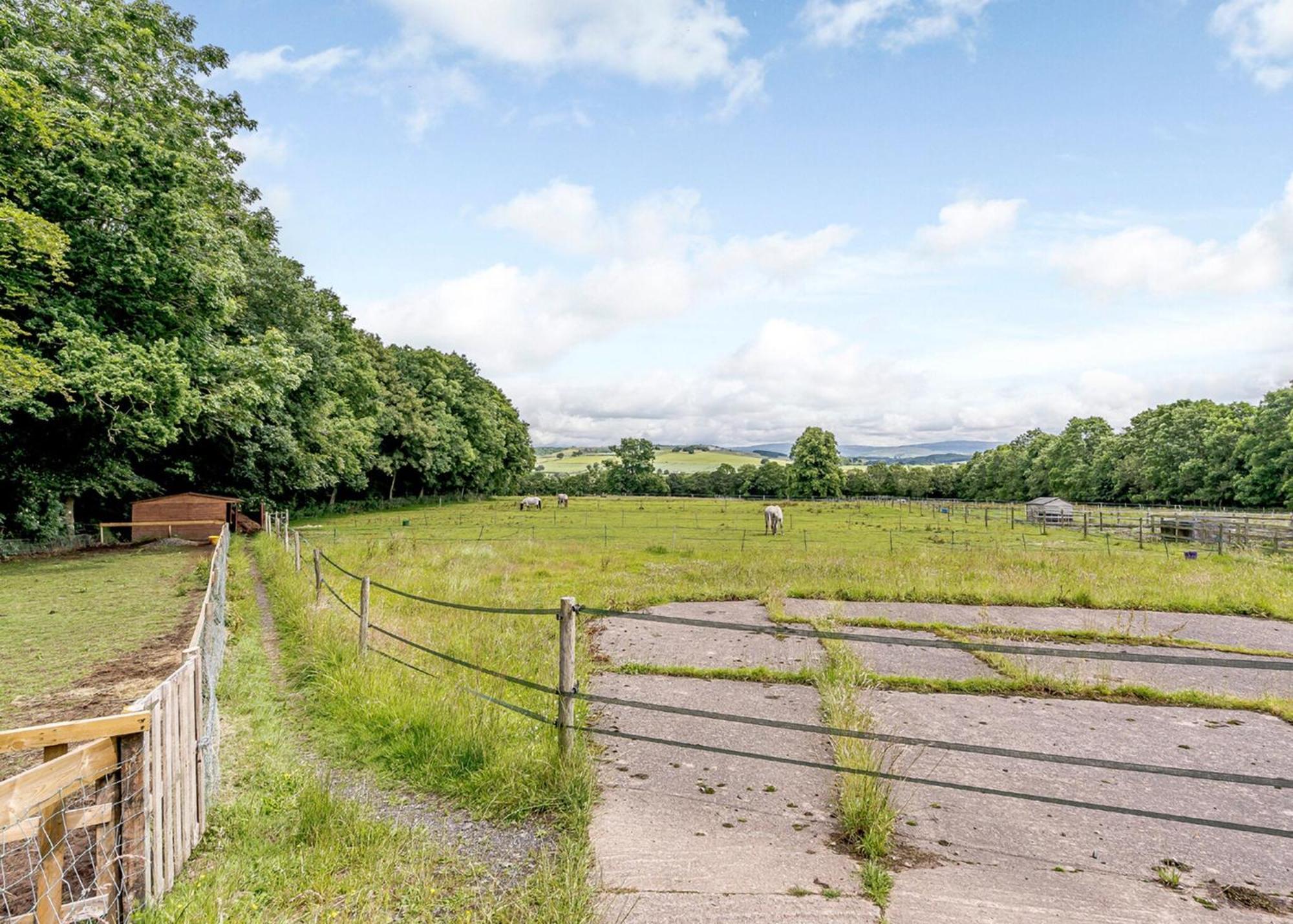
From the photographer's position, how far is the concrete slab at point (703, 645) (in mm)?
9180

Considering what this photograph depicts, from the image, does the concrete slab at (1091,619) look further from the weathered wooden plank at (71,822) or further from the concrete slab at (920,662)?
the weathered wooden plank at (71,822)

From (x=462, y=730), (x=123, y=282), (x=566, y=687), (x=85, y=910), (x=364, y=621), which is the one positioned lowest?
(x=462, y=730)

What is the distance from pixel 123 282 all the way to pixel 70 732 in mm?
Result: 21453

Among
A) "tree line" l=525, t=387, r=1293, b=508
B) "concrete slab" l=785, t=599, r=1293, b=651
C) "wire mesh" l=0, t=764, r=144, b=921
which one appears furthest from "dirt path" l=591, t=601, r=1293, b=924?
"tree line" l=525, t=387, r=1293, b=508

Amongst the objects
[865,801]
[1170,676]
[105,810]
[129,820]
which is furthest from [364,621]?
[1170,676]

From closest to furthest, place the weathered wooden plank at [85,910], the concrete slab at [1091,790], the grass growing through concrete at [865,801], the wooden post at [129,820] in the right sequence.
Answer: the weathered wooden plank at [85,910]
the wooden post at [129,820]
the grass growing through concrete at [865,801]
the concrete slab at [1091,790]

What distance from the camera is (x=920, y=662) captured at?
30.7 feet

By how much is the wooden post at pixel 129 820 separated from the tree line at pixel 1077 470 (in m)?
71.5

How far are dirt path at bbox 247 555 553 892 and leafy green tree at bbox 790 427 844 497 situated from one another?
3347 inches

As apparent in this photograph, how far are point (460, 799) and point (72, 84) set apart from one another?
25192 mm

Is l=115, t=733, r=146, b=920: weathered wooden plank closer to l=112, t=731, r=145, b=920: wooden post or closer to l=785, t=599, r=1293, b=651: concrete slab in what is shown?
l=112, t=731, r=145, b=920: wooden post

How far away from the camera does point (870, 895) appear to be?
146 inches

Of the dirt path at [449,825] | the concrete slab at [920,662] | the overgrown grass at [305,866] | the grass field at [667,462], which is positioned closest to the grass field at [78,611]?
the overgrown grass at [305,866]

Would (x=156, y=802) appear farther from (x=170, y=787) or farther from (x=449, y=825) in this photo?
(x=449, y=825)
